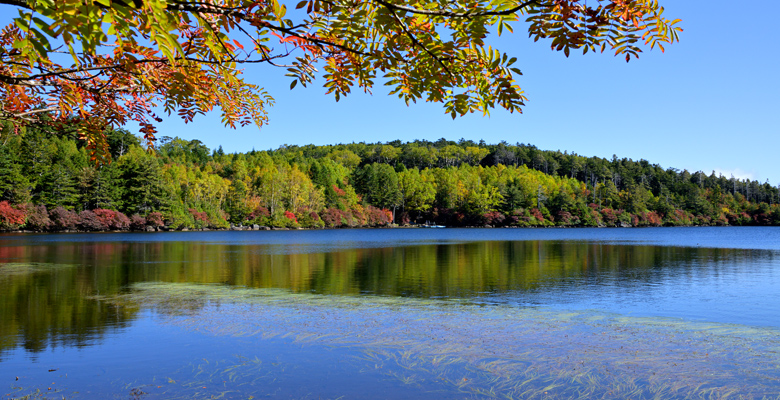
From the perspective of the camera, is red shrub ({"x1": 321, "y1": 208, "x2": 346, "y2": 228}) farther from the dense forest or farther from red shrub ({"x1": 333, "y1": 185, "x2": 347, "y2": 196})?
red shrub ({"x1": 333, "y1": 185, "x2": 347, "y2": 196})

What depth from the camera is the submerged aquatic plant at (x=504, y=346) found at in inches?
290

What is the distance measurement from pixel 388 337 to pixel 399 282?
933 centimetres

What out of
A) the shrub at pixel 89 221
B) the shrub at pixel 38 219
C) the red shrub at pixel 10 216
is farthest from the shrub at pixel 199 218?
the red shrub at pixel 10 216

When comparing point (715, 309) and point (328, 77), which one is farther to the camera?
point (715, 309)

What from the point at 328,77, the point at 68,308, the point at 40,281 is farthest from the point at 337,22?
the point at 40,281

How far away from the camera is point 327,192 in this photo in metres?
124

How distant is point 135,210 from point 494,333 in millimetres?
89178

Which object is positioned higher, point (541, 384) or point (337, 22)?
point (337, 22)

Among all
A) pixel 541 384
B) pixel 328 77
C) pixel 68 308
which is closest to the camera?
pixel 328 77

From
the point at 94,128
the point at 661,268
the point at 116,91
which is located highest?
the point at 116,91

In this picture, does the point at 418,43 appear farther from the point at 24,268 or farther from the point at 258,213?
the point at 258,213

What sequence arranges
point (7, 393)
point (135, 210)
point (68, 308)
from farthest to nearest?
point (135, 210), point (68, 308), point (7, 393)

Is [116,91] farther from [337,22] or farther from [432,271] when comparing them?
[432,271]

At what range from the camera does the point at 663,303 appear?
1470 centimetres
